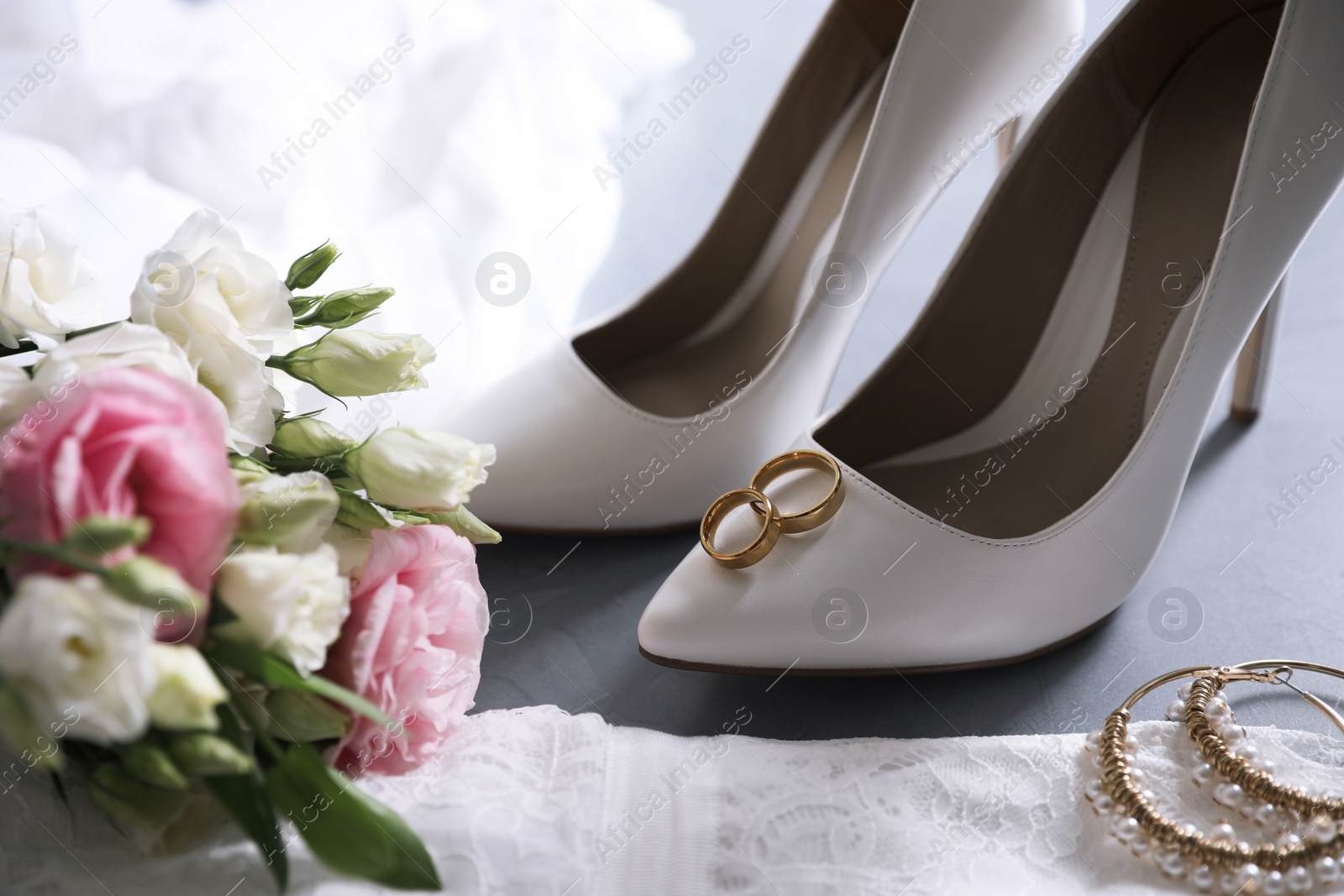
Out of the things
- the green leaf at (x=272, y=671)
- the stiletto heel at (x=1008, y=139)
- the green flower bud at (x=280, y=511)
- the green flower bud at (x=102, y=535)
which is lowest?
the green leaf at (x=272, y=671)

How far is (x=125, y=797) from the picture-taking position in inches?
15.6

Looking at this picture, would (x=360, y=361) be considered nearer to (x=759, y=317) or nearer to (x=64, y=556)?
(x=64, y=556)

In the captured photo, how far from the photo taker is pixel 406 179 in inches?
46.4

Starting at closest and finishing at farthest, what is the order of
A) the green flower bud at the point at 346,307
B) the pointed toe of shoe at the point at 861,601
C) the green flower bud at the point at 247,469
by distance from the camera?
the green flower bud at the point at 247,469 < the green flower bud at the point at 346,307 < the pointed toe of shoe at the point at 861,601

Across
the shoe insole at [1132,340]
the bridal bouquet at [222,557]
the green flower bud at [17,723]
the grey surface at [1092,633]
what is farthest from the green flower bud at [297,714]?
the shoe insole at [1132,340]

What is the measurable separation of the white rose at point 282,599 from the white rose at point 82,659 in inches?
Answer: 2.2

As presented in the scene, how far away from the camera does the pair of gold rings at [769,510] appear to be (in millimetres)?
682

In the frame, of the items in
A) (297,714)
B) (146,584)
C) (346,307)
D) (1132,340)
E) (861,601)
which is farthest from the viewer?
(1132,340)

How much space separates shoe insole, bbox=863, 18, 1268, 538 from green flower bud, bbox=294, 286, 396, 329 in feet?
1.66

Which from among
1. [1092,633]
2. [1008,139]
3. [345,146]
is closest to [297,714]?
[1092,633]

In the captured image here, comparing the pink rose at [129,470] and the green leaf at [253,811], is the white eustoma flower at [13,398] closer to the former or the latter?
the pink rose at [129,470]

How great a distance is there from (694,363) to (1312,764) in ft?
2.29

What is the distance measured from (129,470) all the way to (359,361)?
0.53 feet

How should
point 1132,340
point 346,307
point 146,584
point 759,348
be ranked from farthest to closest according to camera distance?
1. point 759,348
2. point 1132,340
3. point 346,307
4. point 146,584
